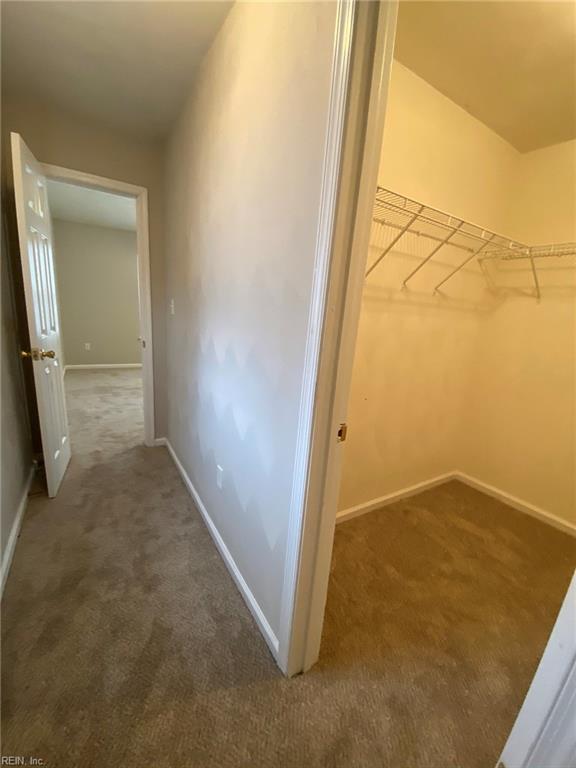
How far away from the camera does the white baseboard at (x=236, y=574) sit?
49.0 inches

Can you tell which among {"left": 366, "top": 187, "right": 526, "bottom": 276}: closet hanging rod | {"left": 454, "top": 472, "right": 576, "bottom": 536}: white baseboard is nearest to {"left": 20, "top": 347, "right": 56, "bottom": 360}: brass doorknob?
{"left": 366, "top": 187, "right": 526, "bottom": 276}: closet hanging rod

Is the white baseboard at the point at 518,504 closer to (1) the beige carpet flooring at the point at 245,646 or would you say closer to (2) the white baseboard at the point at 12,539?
(1) the beige carpet flooring at the point at 245,646

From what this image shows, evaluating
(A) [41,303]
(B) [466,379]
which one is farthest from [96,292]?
(B) [466,379]

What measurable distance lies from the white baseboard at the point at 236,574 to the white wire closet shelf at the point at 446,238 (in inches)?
66.9

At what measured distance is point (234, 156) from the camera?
4.47 feet

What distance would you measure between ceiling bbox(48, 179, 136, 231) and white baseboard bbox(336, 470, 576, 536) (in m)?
3.73

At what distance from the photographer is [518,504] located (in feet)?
7.74

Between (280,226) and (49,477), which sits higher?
(280,226)

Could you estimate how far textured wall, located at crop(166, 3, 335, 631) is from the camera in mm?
940

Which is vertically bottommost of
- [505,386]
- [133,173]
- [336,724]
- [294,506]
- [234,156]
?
[336,724]

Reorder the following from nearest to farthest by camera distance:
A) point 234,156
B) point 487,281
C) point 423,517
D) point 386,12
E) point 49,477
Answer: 1. point 386,12
2. point 234,156
3. point 49,477
4. point 423,517
5. point 487,281

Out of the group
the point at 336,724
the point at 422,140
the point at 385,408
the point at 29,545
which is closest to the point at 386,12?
the point at 422,140

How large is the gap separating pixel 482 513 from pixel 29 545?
286 cm

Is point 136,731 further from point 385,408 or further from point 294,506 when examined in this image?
point 385,408
